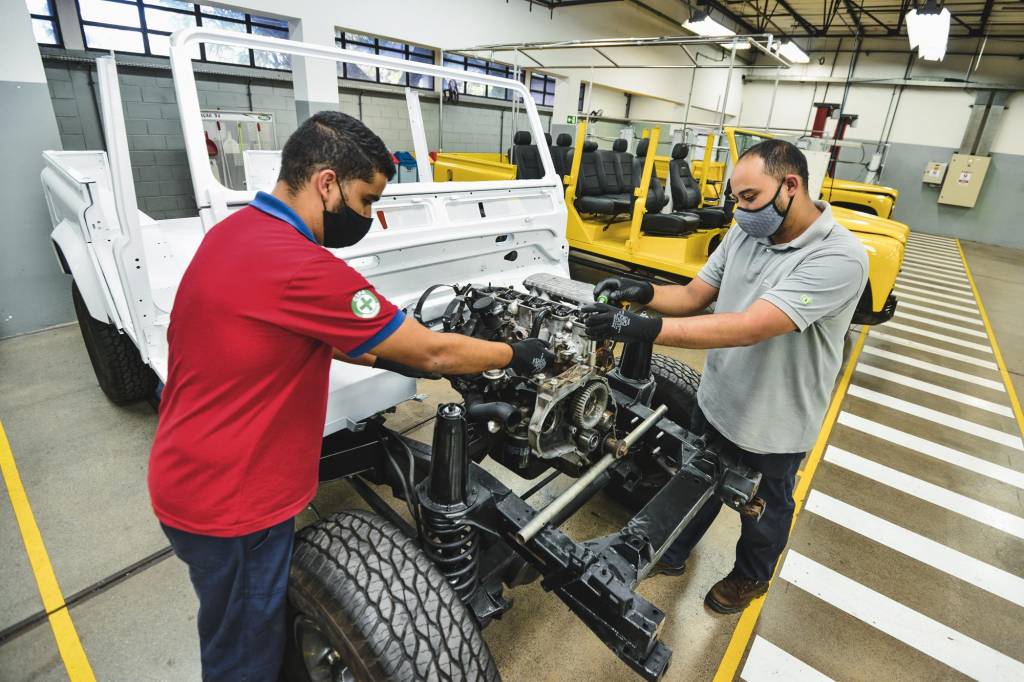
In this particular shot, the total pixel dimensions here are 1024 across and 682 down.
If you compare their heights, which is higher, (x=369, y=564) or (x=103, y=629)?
(x=369, y=564)

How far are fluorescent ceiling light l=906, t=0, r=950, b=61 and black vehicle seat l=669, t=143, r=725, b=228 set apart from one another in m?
5.15

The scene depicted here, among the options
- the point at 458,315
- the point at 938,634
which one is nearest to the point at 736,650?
the point at 938,634

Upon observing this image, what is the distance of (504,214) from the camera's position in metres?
3.31

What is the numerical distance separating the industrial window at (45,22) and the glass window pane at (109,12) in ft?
1.09

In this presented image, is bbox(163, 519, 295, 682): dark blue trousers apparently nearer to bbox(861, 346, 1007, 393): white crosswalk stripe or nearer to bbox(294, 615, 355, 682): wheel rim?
bbox(294, 615, 355, 682): wheel rim

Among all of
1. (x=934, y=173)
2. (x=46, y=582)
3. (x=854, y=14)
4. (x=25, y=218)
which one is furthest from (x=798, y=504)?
(x=934, y=173)

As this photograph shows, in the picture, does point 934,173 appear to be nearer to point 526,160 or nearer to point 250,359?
point 526,160

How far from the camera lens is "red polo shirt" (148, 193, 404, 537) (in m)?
1.13

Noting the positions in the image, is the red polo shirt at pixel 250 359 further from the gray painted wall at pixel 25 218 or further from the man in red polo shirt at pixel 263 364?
the gray painted wall at pixel 25 218

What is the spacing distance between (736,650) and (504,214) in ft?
8.49

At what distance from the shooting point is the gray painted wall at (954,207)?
14.3 metres

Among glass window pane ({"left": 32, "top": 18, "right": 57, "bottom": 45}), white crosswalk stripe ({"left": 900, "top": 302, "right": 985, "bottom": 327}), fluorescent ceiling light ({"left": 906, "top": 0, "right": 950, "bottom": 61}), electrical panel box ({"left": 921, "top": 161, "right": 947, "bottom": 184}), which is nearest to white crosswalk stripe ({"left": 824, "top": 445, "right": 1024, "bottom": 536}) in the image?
white crosswalk stripe ({"left": 900, "top": 302, "right": 985, "bottom": 327})

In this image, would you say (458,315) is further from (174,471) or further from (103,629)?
(103,629)

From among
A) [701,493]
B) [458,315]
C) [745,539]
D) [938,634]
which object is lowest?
[938,634]
